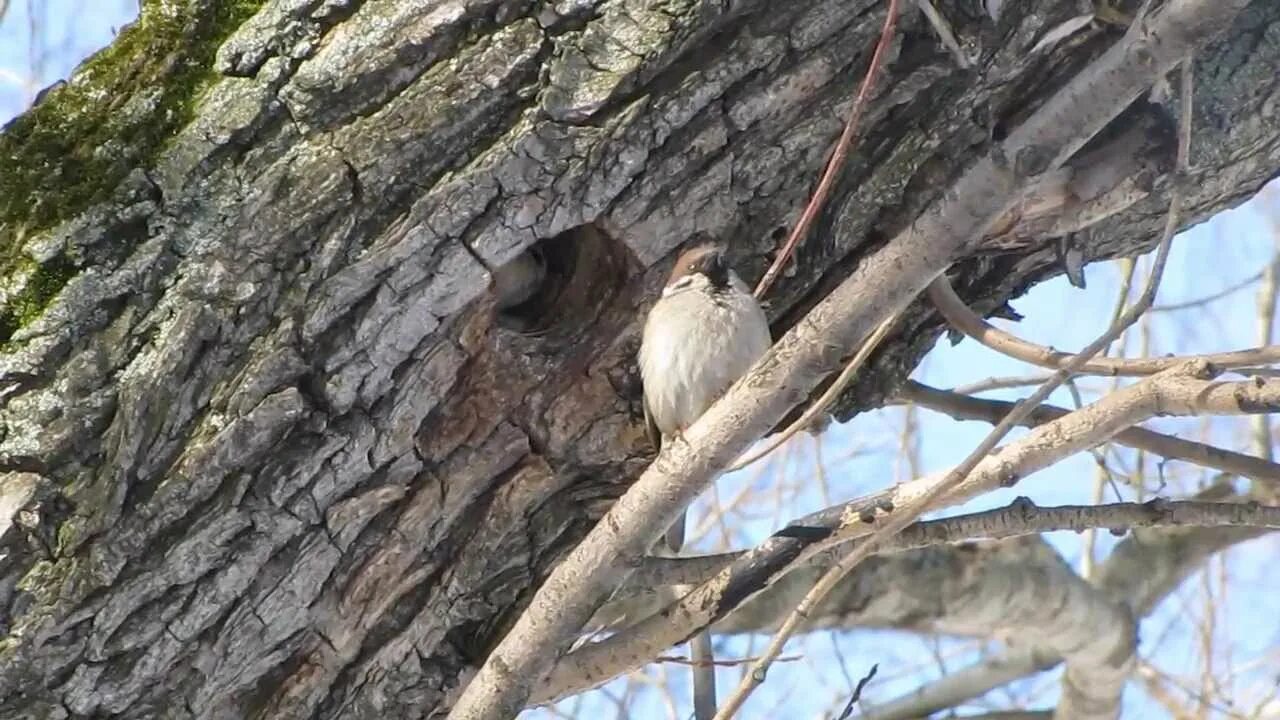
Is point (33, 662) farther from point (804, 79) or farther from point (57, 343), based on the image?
point (804, 79)

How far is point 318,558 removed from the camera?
2.13 m

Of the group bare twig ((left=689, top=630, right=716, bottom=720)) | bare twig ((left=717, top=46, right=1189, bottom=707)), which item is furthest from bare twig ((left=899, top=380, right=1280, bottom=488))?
bare twig ((left=689, top=630, right=716, bottom=720))

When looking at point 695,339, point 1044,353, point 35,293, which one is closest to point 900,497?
point 1044,353

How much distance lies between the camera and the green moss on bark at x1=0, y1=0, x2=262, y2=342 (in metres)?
2.09

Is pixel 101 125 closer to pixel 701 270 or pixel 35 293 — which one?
pixel 35 293

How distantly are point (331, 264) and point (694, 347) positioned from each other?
0.84 meters

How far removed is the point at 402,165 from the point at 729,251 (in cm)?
66

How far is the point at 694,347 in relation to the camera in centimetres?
262

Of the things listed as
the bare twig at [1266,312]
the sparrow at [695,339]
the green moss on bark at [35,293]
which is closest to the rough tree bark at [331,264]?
the green moss on bark at [35,293]

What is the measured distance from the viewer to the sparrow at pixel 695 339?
245 cm

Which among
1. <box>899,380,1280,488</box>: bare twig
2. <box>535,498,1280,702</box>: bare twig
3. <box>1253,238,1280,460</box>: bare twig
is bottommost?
<box>535,498,1280,702</box>: bare twig

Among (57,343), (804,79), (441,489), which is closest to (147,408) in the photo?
(57,343)

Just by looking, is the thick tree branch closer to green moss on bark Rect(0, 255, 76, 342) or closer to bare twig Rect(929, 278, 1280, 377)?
bare twig Rect(929, 278, 1280, 377)

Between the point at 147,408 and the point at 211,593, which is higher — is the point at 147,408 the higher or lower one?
the higher one
